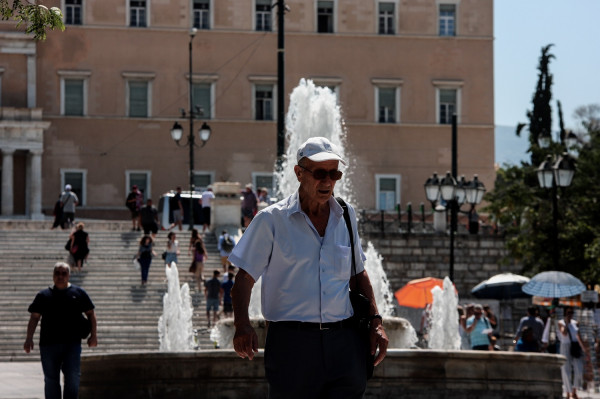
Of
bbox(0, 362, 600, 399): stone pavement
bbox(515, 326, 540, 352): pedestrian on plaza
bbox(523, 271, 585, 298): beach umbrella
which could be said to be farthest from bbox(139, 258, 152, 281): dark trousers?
bbox(515, 326, 540, 352): pedestrian on plaza

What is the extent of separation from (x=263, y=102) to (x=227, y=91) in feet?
4.88

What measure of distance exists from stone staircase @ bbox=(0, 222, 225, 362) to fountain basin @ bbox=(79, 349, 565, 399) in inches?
501

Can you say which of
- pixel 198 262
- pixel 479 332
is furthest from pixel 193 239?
pixel 479 332

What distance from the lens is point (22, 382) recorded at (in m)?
19.9

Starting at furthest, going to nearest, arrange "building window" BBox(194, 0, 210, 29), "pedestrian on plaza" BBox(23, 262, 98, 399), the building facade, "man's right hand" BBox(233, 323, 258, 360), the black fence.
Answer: "building window" BBox(194, 0, 210, 29) → the building facade → the black fence → "pedestrian on plaza" BBox(23, 262, 98, 399) → "man's right hand" BBox(233, 323, 258, 360)

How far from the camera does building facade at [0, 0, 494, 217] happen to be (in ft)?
179

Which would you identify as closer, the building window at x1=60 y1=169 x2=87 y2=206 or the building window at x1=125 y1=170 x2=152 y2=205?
the building window at x1=60 y1=169 x2=87 y2=206

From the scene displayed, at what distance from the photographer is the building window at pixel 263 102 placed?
56.7 m

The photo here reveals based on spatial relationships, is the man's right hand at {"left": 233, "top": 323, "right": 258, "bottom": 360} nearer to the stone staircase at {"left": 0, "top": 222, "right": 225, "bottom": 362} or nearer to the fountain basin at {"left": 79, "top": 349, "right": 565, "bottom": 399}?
the fountain basin at {"left": 79, "top": 349, "right": 565, "bottom": 399}

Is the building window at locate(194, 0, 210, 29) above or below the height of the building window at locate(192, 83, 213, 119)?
above

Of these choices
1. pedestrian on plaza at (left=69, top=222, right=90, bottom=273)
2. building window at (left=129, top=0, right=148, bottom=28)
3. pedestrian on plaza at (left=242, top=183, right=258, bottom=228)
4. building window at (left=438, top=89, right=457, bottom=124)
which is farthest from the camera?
building window at (left=438, top=89, right=457, bottom=124)

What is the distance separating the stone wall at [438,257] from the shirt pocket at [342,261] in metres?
37.9

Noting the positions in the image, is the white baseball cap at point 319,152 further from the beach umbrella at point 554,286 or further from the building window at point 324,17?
the building window at point 324,17

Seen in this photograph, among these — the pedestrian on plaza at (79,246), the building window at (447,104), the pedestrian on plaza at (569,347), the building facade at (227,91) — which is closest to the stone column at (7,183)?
the building facade at (227,91)
